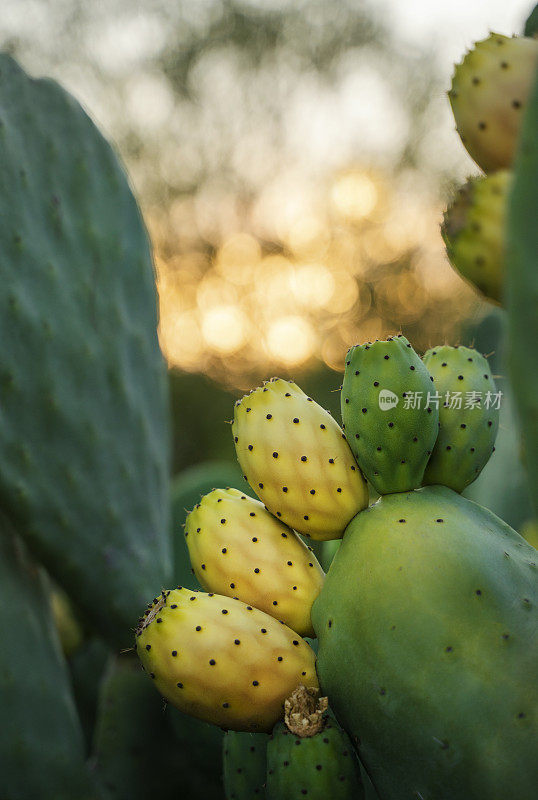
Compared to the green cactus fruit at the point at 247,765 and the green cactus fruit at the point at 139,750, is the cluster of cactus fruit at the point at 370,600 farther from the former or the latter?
the green cactus fruit at the point at 139,750

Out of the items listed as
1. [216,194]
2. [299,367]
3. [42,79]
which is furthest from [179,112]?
[42,79]

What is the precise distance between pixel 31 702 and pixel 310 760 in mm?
474

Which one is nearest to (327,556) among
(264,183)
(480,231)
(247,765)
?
(247,765)

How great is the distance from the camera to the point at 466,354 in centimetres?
80

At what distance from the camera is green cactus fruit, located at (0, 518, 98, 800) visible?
958 millimetres

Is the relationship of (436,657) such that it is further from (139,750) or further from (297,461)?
(139,750)

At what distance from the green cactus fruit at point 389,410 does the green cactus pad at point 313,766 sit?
0.80 ft

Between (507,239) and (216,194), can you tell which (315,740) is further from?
(216,194)

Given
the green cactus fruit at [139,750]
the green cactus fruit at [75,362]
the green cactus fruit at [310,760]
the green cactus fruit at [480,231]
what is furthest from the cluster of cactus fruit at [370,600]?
the green cactus fruit at [139,750]

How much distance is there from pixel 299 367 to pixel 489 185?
5.82m

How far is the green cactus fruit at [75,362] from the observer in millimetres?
1021

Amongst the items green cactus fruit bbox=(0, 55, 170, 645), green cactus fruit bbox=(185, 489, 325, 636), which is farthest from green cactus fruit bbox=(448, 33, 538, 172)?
green cactus fruit bbox=(0, 55, 170, 645)

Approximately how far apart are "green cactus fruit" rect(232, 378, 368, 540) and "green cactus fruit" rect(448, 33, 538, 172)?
0.28m

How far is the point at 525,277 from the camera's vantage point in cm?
45
